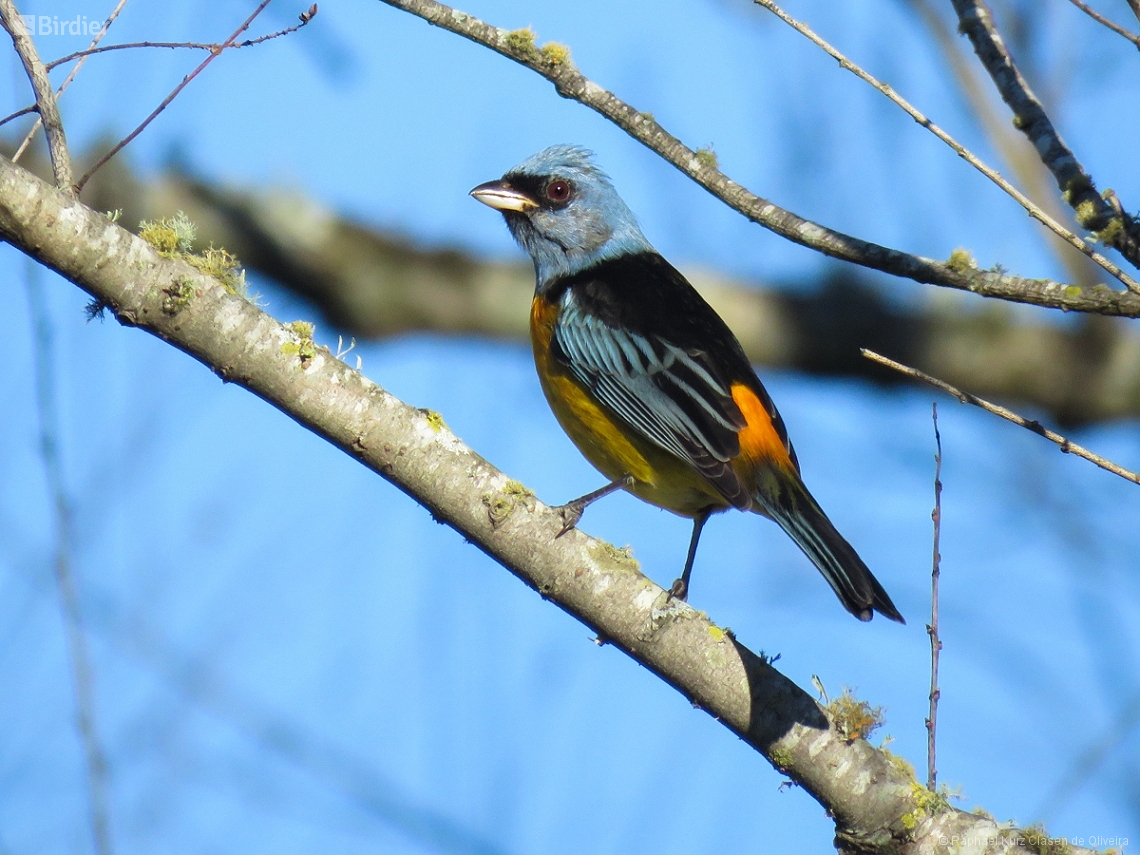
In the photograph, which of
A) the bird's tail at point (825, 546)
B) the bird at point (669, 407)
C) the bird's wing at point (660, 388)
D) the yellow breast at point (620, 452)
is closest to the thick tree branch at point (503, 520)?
the bird's tail at point (825, 546)

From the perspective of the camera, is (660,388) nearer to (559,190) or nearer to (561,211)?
(561,211)

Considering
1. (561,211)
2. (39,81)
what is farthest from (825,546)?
(39,81)

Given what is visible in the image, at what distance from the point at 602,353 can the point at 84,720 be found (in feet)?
8.85

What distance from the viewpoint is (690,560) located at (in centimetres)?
540

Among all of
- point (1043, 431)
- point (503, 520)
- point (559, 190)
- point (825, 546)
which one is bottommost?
point (503, 520)

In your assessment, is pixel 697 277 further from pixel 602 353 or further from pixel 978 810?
pixel 978 810

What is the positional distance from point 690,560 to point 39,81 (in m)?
3.33

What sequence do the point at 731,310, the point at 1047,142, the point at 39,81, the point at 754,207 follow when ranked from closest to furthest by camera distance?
the point at 39,81 → the point at 1047,142 → the point at 754,207 → the point at 731,310

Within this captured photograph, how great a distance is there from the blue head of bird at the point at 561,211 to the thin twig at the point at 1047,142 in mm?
3144

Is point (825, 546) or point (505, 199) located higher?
point (505, 199)

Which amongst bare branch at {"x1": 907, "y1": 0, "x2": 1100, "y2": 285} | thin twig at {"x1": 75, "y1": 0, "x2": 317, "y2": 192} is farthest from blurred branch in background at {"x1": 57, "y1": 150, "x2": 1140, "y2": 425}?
thin twig at {"x1": 75, "y1": 0, "x2": 317, "y2": 192}

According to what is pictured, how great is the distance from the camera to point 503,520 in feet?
11.6

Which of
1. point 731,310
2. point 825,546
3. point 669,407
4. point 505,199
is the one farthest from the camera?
point 731,310

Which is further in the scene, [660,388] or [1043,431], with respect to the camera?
[660,388]
